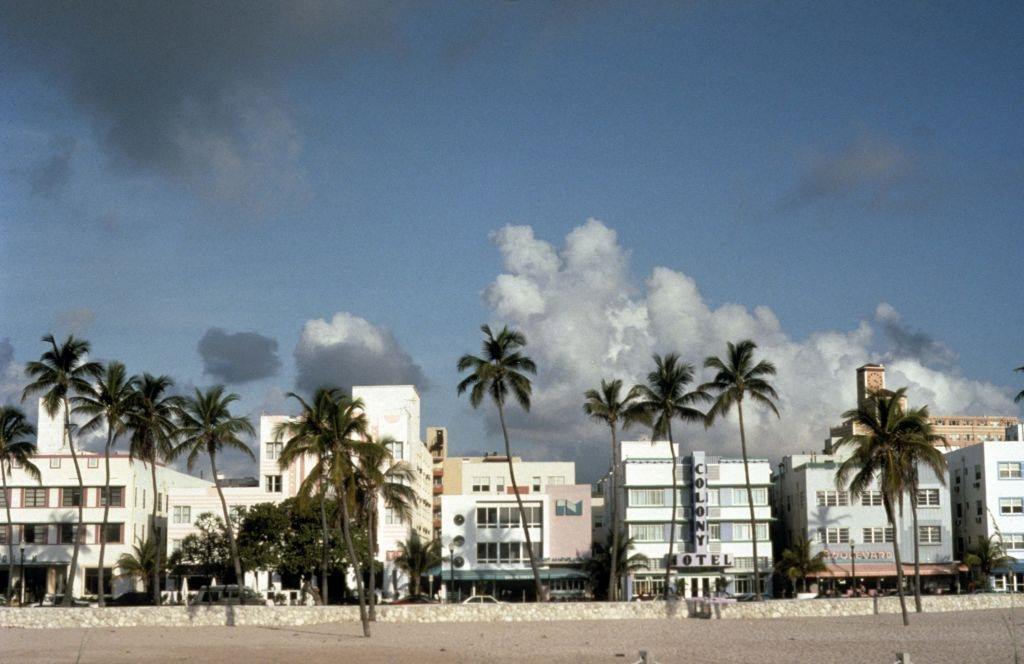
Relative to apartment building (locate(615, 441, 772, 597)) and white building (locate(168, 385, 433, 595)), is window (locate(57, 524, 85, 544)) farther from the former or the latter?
apartment building (locate(615, 441, 772, 597))

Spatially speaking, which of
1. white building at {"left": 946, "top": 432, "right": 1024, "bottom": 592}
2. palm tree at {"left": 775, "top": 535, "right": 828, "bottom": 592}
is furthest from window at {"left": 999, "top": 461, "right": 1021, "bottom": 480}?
palm tree at {"left": 775, "top": 535, "right": 828, "bottom": 592}

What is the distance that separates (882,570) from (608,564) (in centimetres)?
2091

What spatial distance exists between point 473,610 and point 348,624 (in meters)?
5.97

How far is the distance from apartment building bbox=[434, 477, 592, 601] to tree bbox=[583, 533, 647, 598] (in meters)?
3.29

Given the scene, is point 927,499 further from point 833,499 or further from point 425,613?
point 425,613

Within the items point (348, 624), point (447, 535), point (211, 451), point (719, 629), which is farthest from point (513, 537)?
point (719, 629)

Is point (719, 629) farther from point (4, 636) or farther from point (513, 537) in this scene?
point (513, 537)

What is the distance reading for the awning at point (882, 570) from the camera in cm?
8919

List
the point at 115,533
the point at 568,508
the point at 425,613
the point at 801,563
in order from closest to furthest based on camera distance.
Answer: the point at 425,613
the point at 801,563
the point at 115,533
the point at 568,508

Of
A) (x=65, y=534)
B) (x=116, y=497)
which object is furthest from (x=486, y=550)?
(x=65, y=534)

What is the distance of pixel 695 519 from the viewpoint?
9106 centimetres

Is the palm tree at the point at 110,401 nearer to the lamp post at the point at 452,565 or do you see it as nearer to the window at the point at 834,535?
the lamp post at the point at 452,565

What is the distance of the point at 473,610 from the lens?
58281 millimetres

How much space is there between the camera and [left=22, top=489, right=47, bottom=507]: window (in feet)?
293
